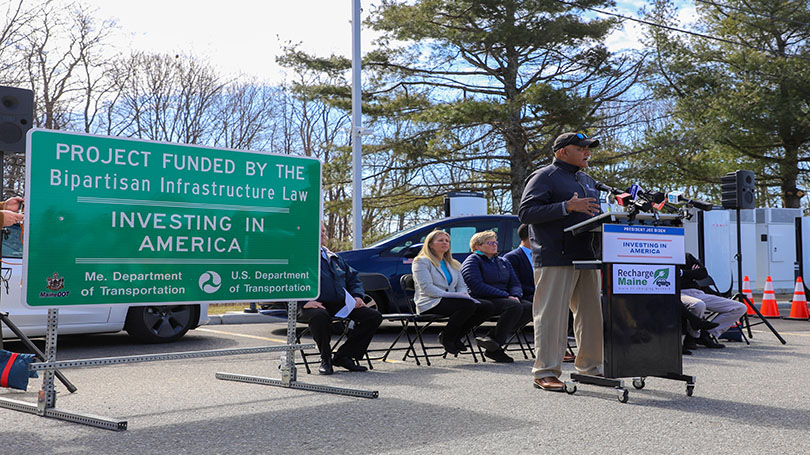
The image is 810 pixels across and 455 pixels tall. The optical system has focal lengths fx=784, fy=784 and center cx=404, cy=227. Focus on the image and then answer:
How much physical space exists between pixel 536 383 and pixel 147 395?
114 inches

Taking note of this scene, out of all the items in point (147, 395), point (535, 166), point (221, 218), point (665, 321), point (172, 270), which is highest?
point (535, 166)

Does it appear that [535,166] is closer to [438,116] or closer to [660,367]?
[438,116]

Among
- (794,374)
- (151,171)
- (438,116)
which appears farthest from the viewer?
(438,116)

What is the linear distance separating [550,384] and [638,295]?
913mm

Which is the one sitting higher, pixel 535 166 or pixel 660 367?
pixel 535 166

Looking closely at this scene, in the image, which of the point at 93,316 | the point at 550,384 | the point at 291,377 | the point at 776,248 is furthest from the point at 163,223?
the point at 776,248

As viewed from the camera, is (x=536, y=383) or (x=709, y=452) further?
(x=536, y=383)

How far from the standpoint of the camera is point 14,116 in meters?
6.63

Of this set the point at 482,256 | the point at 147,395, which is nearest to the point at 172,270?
the point at 147,395

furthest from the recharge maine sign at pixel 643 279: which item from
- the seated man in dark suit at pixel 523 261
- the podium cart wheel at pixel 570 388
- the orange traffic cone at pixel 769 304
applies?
the orange traffic cone at pixel 769 304

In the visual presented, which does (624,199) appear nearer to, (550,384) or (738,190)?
(550,384)

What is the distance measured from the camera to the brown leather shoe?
5762mm

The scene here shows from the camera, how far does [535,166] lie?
23.1 meters

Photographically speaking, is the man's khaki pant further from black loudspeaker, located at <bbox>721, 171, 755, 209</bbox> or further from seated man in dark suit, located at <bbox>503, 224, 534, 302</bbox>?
black loudspeaker, located at <bbox>721, 171, 755, 209</bbox>
